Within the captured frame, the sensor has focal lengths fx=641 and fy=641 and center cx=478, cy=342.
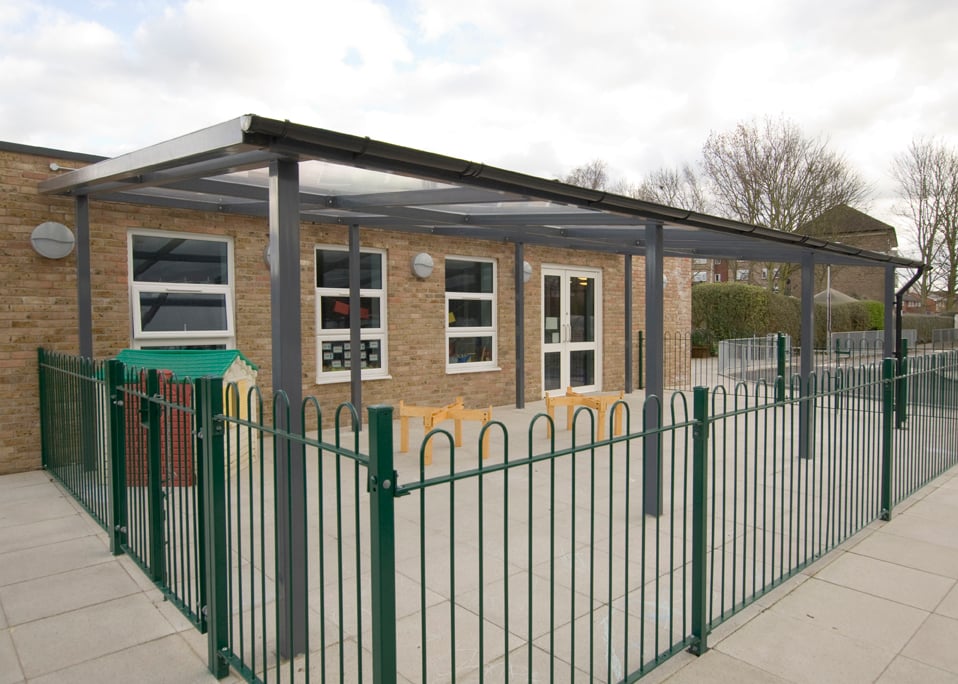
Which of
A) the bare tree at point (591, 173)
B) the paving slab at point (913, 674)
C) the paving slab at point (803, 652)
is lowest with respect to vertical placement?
the paving slab at point (913, 674)

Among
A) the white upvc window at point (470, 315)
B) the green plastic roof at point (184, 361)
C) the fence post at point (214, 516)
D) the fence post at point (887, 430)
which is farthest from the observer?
the white upvc window at point (470, 315)

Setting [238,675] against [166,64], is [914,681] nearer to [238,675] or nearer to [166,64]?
[238,675]

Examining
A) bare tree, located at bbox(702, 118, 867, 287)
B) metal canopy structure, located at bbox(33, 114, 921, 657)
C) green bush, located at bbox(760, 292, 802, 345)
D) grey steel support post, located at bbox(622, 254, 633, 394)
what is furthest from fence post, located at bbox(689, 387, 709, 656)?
green bush, located at bbox(760, 292, 802, 345)

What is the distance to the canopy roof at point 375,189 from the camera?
115 inches

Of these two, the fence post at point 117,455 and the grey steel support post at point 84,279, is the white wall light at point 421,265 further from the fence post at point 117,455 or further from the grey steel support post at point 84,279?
the fence post at point 117,455

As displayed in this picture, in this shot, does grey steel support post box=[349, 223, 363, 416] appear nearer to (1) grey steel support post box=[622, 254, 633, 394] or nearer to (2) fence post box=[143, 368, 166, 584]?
(2) fence post box=[143, 368, 166, 584]

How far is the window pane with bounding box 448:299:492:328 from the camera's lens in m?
10.0

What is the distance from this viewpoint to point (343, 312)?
8695 millimetres

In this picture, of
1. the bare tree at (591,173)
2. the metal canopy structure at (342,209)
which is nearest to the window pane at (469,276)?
the metal canopy structure at (342,209)

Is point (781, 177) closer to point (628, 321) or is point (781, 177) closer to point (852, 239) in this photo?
point (852, 239)

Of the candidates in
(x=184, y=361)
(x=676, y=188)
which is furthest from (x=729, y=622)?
(x=676, y=188)

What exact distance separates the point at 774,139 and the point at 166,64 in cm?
2007

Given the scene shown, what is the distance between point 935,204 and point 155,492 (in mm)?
32174

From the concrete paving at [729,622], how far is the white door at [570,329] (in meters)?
7.21
